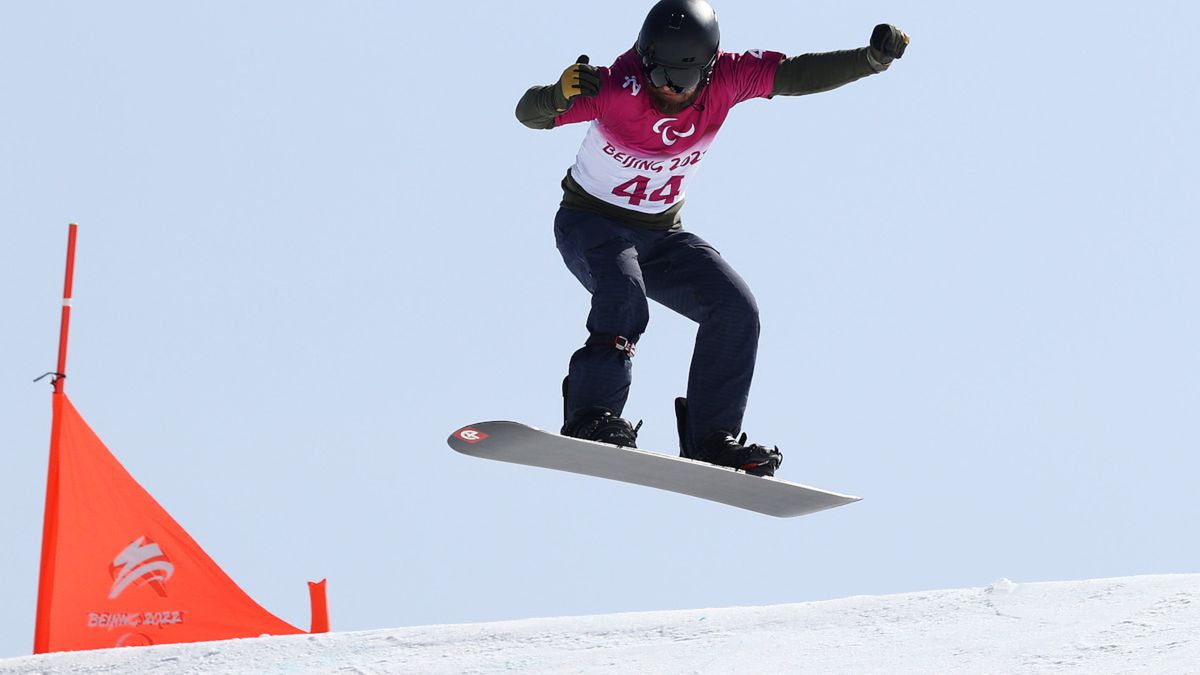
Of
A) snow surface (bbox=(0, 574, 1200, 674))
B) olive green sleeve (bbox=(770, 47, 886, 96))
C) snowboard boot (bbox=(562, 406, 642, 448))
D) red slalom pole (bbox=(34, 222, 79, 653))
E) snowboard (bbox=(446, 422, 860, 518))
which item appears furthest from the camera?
red slalom pole (bbox=(34, 222, 79, 653))

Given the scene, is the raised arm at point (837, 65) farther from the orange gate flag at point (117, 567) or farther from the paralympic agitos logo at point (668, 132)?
the orange gate flag at point (117, 567)

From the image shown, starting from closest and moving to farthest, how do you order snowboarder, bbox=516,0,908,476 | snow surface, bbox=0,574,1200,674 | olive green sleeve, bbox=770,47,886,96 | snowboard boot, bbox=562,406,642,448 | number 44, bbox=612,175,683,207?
snow surface, bbox=0,574,1200,674 → snowboard boot, bbox=562,406,642,448 → snowboarder, bbox=516,0,908,476 → olive green sleeve, bbox=770,47,886,96 → number 44, bbox=612,175,683,207

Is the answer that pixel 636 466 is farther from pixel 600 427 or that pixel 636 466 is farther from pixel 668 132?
pixel 668 132

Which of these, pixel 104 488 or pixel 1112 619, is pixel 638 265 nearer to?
pixel 1112 619

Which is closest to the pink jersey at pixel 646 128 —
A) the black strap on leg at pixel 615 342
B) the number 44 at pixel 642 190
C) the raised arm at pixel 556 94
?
the number 44 at pixel 642 190

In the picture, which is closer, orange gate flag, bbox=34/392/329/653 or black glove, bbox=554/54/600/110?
black glove, bbox=554/54/600/110

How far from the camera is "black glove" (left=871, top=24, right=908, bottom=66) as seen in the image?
6.59 m

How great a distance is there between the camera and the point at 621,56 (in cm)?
675

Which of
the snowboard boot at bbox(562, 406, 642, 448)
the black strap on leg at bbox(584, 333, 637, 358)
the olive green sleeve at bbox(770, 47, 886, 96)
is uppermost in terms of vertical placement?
the olive green sleeve at bbox(770, 47, 886, 96)

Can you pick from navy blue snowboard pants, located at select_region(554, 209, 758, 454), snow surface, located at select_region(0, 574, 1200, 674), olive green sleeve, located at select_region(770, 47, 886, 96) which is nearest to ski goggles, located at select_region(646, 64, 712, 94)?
olive green sleeve, located at select_region(770, 47, 886, 96)

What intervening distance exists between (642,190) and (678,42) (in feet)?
2.62

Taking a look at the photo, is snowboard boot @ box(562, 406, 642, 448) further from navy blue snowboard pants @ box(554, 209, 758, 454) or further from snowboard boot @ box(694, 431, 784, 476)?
snowboard boot @ box(694, 431, 784, 476)

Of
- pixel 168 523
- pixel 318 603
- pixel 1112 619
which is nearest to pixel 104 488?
pixel 168 523

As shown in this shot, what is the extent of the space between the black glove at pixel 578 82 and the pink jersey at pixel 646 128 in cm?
20
